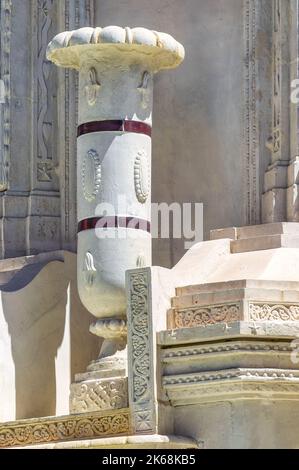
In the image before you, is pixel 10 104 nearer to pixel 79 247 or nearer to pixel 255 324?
pixel 79 247

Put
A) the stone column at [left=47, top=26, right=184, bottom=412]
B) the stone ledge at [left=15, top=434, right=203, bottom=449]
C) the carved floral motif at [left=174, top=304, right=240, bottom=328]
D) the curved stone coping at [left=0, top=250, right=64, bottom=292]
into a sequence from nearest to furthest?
1. the stone ledge at [left=15, top=434, right=203, bottom=449]
2. the carved floral motif at [left=174, top=304, right=240, bottom=328]
3. the stone column at [left=47, top=26, right=184, bottom=412]
4. the curved stone coping at [left=0, top=250, right=64, bottom=292]

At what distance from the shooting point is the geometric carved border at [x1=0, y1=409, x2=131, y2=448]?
17.0 m

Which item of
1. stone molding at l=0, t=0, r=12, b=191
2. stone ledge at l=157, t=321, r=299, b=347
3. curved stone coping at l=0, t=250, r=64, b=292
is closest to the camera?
stone ledge at l=157, t=321, r=299, b=347

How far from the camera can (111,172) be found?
17625mm

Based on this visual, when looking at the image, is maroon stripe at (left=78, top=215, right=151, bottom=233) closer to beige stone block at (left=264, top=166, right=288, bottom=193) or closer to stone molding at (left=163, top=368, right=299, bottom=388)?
beige stone block at (left=264, top=166, right=288, bottom=193)

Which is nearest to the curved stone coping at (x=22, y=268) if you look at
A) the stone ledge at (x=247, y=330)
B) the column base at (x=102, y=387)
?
the column base at (x=102, y=387)

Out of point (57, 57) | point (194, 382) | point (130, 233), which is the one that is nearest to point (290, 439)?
point (194, 382)

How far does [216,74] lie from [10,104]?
1.75 meters

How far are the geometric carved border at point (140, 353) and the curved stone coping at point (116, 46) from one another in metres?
1.75

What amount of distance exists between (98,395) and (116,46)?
8.29ft

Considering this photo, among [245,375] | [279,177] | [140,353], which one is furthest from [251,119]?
[245,375]

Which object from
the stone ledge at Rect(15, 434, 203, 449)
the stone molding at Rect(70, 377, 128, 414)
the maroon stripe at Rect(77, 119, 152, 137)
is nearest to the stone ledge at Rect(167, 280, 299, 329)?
the stone molding at Rect(70, 377, 128, 414)

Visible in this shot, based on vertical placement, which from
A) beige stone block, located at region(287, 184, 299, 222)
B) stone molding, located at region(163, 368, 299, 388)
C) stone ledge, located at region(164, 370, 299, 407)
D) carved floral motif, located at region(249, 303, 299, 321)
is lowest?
stone ledge, located at region(164, 370, 299, 407)

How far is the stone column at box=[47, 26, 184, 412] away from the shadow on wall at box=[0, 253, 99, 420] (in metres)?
0.82
